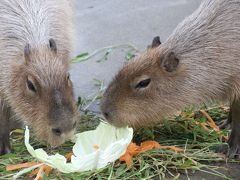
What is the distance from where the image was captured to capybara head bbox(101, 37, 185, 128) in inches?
209

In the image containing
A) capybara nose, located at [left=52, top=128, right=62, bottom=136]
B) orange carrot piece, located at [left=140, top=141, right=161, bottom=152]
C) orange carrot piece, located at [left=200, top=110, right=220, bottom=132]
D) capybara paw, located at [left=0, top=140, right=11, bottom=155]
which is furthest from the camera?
orange carrot piece, located at [left=200, top=110, right=220, bottom=132]

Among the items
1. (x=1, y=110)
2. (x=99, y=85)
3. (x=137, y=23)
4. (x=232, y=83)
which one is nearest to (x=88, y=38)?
(x=137, y=23)

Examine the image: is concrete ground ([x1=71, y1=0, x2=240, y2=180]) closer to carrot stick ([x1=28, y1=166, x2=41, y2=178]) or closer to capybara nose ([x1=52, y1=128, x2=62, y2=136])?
carrot stick ([x1=28, y1=166, x2=41, y2=178])

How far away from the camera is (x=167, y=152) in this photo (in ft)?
17.6

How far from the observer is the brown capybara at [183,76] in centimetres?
534

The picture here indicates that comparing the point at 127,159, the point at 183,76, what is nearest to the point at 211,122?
the point at 183,76

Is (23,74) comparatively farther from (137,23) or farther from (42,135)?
(137,23)

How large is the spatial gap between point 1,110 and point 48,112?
943mm

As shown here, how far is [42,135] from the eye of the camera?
5.20 meters

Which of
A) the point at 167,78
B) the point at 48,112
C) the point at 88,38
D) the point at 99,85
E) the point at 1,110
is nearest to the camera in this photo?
the point at 48,112

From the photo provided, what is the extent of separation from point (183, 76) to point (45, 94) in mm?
1062

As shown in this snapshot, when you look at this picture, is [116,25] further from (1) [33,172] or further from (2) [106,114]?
(1) [33,172]

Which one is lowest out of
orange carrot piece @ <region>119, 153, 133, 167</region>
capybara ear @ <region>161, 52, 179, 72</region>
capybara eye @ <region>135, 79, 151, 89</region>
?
orange carrot piece @ <region>119, 153, 133, 167</region>

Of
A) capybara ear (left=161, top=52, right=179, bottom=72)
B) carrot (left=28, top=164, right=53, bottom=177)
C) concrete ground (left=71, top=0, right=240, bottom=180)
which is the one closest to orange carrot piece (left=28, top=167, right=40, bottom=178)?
carrot (left=28, top=164, right=53, bottom=177)
